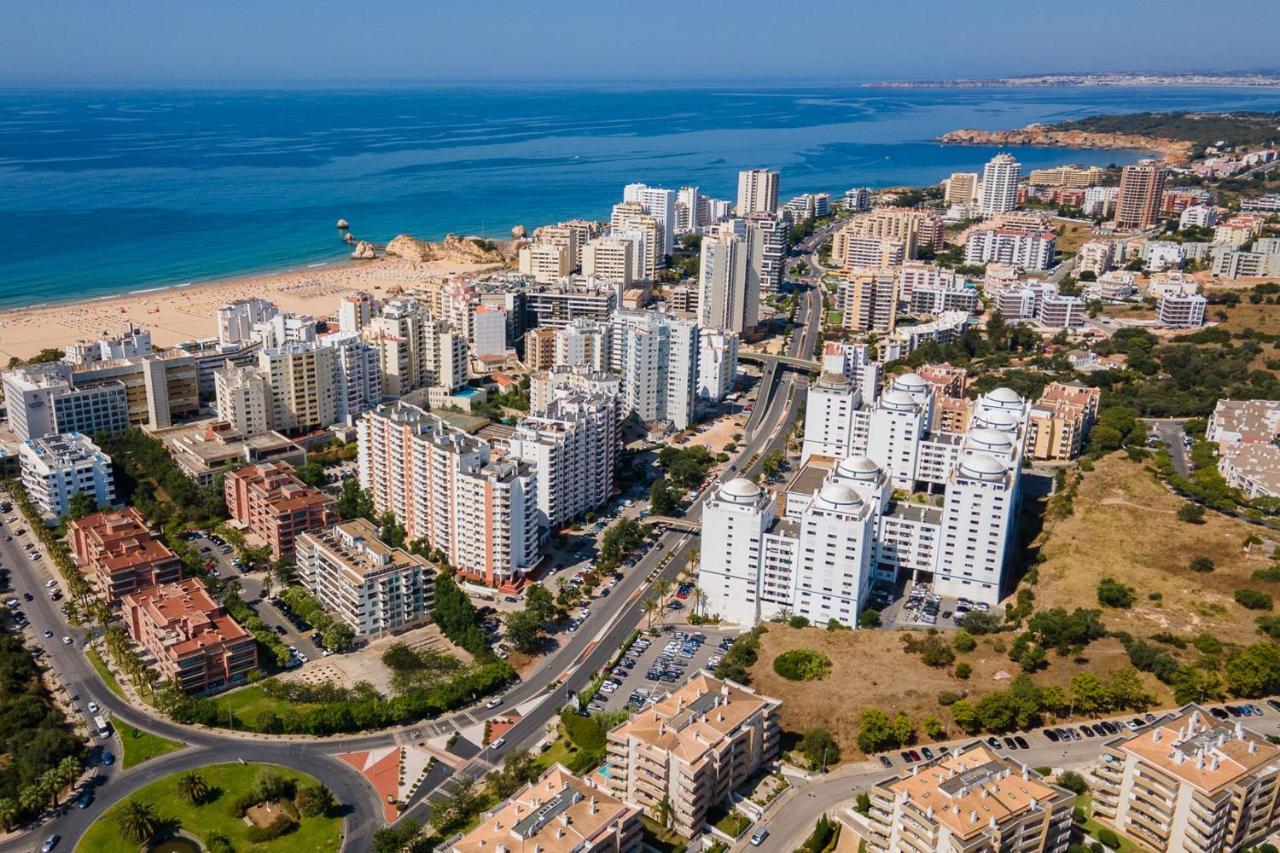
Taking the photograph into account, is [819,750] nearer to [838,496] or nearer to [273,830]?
[838,496]

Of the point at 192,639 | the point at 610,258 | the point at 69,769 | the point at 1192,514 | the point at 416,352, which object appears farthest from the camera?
the point at 610,258

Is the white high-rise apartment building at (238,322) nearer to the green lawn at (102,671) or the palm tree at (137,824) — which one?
the green lawn at (102,671)

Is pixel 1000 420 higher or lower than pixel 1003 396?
lower

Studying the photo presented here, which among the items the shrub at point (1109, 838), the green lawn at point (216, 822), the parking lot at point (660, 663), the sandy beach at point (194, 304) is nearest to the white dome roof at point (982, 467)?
the parking lot at point (660, 663)

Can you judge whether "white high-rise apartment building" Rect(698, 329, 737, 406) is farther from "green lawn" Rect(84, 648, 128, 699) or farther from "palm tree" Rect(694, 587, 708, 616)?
"green lawn" Rect(84, 648, 128, 699)

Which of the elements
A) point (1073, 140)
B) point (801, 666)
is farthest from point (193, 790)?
point (1073, 140)

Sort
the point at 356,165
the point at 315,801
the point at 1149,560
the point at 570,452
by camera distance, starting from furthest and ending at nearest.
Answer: the point at 356,165
the point at 570,452
the point at 1149,560
the point at 315,801

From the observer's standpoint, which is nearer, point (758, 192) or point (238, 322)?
point (238, 322)
